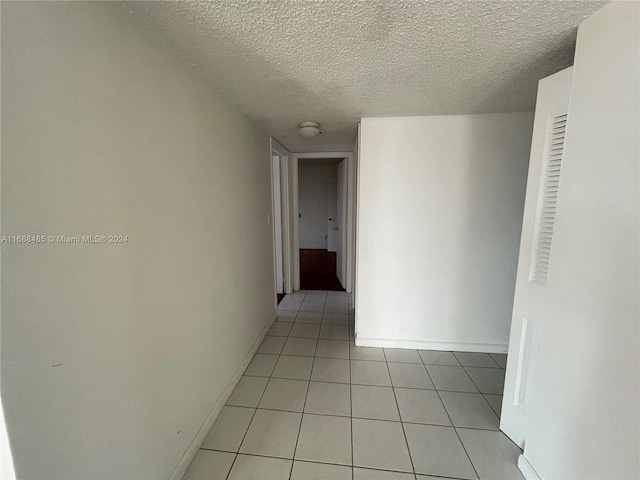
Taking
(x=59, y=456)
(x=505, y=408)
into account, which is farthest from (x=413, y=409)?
(x=59, y=456)

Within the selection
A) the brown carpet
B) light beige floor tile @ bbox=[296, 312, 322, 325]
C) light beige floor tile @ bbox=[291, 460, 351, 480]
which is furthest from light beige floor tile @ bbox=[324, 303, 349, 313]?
light beige floor tile @ bbox=[291, 460, 351, 480]

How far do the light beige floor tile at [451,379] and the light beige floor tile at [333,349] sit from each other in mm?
732

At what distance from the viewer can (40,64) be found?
66cm

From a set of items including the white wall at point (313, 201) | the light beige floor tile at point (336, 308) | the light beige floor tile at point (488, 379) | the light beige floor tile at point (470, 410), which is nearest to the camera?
the light beige floor tile at point (470, 410)

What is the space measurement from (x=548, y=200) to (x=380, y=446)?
1.60 meters

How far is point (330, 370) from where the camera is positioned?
207 centimetres

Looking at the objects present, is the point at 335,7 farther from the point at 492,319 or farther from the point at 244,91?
the point at 492,319

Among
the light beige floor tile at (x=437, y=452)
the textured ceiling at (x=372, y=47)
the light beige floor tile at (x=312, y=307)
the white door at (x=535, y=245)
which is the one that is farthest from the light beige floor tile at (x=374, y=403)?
the textured ceiling at (x=372, y=47)

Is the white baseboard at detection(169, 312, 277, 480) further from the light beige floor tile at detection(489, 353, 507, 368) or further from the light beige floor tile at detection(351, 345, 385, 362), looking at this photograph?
the light beige floor tile at detection(489, 353, 507, 368)

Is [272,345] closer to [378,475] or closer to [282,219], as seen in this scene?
[378,475]

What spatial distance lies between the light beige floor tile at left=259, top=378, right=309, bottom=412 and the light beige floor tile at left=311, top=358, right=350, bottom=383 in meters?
0.14

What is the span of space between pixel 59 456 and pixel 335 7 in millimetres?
1685

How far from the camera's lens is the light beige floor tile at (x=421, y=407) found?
1593 mm

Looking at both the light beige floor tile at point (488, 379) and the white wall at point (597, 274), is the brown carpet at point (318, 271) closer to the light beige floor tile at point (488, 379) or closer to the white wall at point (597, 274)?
the light beige floor tile at point (488, 379)
